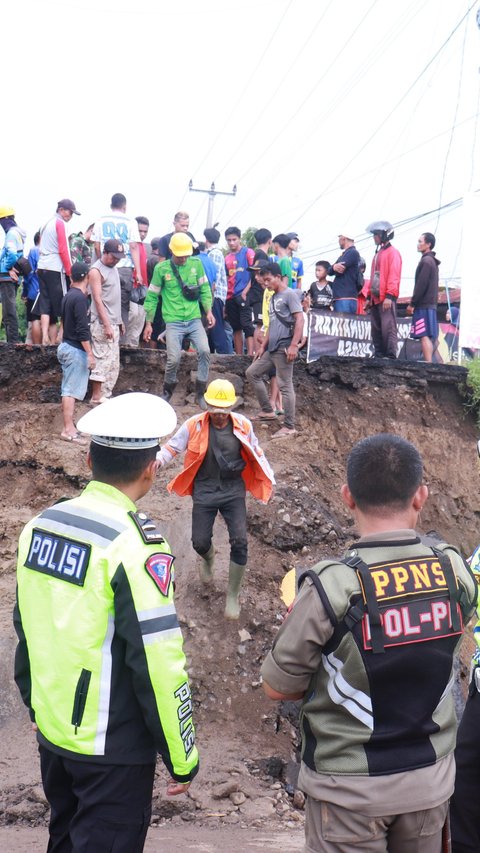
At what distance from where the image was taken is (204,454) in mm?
7020

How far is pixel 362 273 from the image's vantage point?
12.3 metres

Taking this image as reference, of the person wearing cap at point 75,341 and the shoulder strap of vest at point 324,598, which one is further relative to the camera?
the person wearing cap at point 75,341

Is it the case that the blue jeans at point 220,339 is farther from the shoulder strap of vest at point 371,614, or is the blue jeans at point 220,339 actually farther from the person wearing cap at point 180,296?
the shoulder strap of vest at point 371,614

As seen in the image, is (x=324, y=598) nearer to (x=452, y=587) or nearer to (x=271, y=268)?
(x=452, y=587)

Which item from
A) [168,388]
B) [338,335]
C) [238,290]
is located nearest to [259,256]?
[238,290]

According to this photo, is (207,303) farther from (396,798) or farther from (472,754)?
(396,798)

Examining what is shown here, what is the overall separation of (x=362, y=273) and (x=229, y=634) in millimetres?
6734

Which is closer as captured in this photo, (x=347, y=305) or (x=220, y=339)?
(x=347, y=305)

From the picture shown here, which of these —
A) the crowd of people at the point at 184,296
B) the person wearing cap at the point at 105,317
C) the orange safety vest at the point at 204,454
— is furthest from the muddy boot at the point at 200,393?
the orange safety vest at the point at 204,454

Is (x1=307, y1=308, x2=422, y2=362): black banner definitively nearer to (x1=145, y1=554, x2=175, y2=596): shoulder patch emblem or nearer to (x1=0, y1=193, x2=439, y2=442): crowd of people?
(x1=0, y1=193, x2=439, y2=442): crowd of people

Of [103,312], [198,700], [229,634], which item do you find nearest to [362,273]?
[103,312]

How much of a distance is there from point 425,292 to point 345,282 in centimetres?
129

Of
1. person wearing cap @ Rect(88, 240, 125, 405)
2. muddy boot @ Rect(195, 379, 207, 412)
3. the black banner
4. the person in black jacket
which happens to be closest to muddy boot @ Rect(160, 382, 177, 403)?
muddy boot @ Rect(195, 379, 207, 412)

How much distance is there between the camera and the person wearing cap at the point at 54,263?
10250mm
